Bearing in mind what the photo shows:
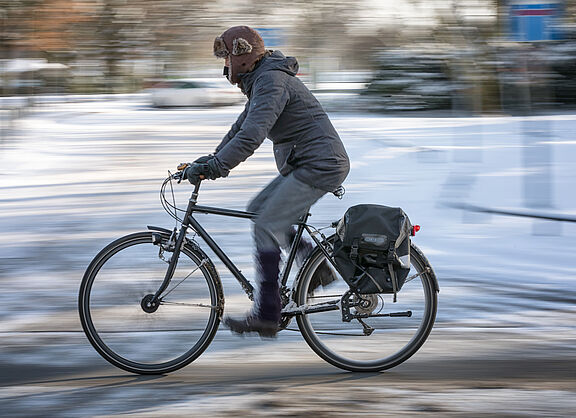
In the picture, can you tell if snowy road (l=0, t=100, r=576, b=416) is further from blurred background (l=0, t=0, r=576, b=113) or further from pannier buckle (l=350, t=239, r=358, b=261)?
blurred background (l=0, t=0, r=576, b=113)

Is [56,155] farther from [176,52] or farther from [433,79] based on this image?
[433,79]

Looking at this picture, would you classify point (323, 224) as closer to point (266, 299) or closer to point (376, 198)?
point (266, 299)

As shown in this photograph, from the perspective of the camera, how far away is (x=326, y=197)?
37.0ft

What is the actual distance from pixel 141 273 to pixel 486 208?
646 centimetres

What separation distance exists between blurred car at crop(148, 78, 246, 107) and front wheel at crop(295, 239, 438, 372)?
30.5 metres

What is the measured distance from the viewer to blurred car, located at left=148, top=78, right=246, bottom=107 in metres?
34.7

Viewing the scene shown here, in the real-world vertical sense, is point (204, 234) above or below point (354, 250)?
above

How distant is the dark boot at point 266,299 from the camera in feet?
15.3

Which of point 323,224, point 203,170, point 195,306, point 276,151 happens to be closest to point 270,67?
point 276,151

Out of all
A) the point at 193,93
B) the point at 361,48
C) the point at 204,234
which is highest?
the point at 193,93

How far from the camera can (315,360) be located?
4996 millimetres

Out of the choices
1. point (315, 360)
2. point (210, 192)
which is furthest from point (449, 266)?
point (210, 192)

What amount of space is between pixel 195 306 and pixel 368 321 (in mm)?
911

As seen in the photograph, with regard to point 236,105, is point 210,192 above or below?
below
